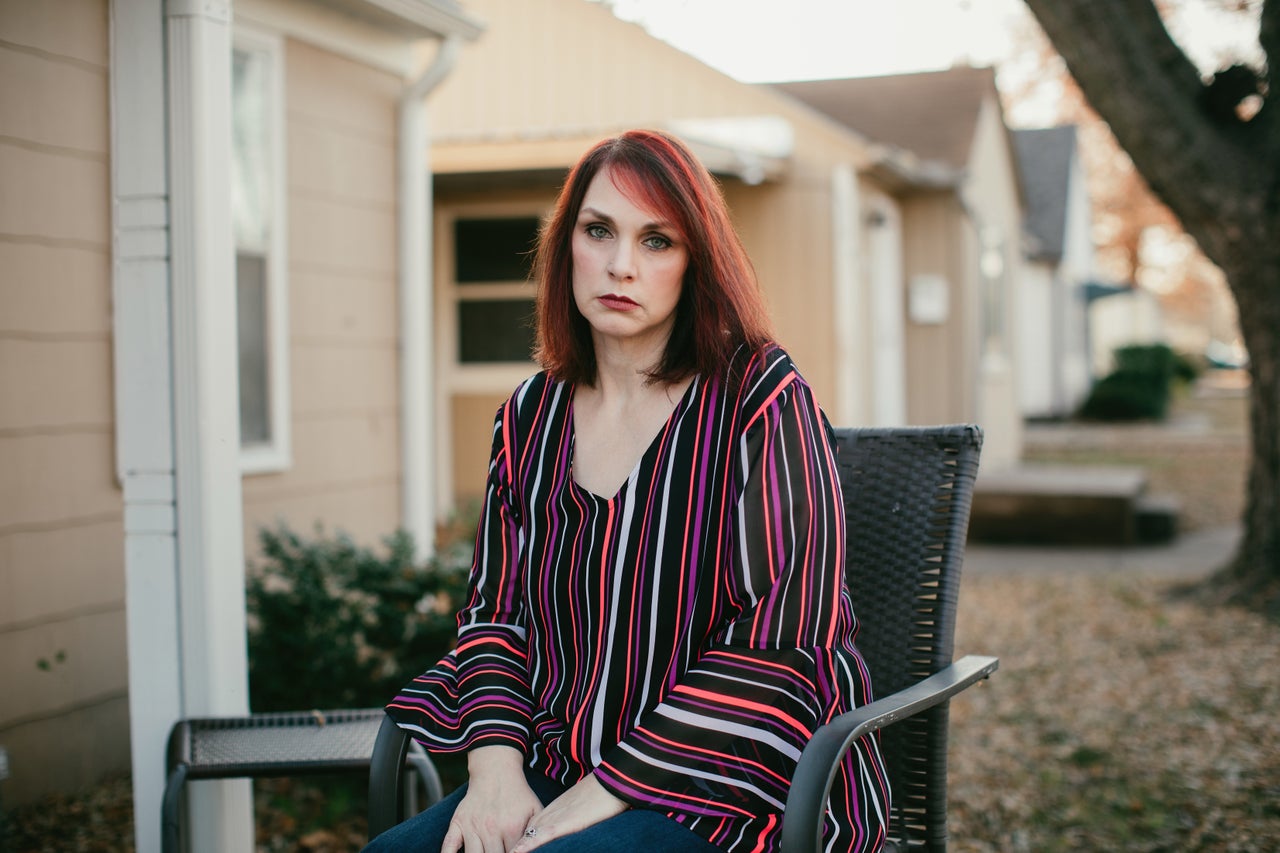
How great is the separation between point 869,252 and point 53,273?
7621 mm

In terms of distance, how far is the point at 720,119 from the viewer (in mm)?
9328

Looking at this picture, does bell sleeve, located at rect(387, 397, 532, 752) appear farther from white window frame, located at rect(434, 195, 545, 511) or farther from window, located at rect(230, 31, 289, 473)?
white window frame, located at rect(434, 195, 545, 511)

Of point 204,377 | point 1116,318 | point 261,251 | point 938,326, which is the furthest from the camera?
point 1116,318

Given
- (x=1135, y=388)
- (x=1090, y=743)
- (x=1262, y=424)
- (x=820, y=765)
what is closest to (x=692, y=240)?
(x=820, y=765)

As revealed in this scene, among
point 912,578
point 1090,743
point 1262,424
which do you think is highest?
point 1262,424

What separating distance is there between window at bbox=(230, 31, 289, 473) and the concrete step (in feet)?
18.0

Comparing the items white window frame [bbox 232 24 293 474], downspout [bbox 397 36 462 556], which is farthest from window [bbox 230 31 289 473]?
downspout [bbox 397 36 462 556]

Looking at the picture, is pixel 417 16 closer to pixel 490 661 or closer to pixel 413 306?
pixel 413 306

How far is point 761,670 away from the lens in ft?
5.71

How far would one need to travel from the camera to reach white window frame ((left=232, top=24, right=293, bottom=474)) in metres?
4.74

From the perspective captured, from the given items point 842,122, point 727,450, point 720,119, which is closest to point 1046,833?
point 727,450

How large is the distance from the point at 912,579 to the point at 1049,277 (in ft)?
67.6

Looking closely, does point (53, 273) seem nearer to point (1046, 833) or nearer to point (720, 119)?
point (1046, 833)

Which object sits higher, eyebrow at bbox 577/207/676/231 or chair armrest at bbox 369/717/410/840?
eyebrow at bbox 577/207/676/231
